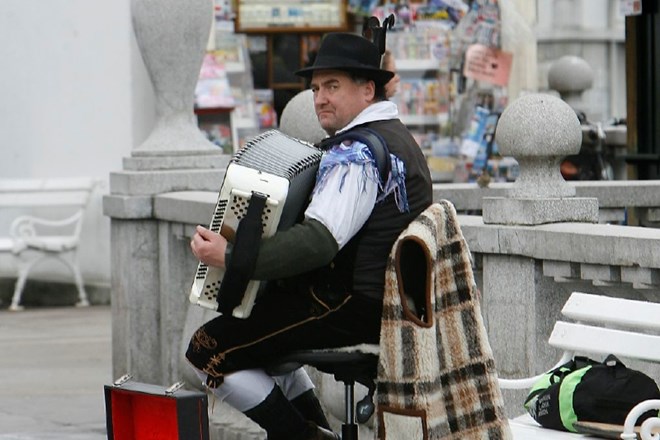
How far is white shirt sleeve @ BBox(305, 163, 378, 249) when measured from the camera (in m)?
5.14

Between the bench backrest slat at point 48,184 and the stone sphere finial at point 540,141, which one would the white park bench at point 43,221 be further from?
the stone sphere finial at point 540,141

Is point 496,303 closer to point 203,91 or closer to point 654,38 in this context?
point 654,38

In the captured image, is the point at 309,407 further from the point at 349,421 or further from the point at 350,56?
the point at 350,56

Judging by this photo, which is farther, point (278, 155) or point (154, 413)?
point (278, 155)

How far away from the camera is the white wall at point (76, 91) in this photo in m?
14.1

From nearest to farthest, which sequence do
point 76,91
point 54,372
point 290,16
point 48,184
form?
point 54,372 < point 48,184 < point 76,91 < point 290,16

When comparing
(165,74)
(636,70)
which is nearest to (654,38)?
(636,70)

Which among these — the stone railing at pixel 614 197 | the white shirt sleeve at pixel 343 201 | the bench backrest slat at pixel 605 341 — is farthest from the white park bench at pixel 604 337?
the stone railing at pixel 614 197

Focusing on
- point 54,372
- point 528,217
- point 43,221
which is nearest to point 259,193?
point 528,217

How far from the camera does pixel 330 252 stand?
514cm

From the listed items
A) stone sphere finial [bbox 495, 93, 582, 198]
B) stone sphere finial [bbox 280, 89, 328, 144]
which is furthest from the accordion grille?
stone sphere finial [bbox 280, 89, 328, 144]

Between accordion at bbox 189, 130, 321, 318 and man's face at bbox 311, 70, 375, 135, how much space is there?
0.43 feet

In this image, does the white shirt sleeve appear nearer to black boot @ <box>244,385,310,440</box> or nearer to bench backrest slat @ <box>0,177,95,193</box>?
black boot @ <box>244,385,310,440</box>

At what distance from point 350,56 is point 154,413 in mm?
1209
